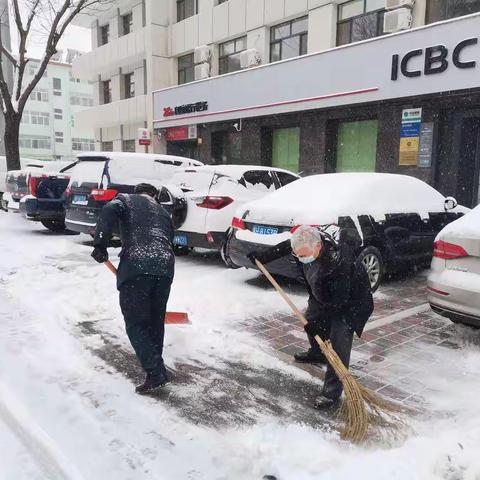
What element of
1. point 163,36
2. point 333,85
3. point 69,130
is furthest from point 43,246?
point 69,130

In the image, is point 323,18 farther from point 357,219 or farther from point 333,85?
point 357,219

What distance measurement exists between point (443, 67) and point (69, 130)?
185 ft

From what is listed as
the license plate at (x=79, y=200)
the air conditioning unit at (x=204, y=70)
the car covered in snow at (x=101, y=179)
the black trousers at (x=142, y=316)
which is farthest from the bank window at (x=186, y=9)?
the black trousers at (x=142, y=316)

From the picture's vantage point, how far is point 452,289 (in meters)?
4.10

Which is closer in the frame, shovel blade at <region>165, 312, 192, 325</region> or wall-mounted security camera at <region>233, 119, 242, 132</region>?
shovel blade at <region>165, 312, 192, 325</region>

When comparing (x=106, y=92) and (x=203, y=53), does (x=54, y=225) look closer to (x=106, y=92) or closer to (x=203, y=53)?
(x=203, y=53)

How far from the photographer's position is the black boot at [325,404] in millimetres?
3178

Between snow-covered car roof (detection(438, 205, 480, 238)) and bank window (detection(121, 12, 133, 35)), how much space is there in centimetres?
2261

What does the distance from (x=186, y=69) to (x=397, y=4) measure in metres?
10.7

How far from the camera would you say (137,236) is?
343 cm

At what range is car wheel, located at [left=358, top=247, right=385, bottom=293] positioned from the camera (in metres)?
5.67

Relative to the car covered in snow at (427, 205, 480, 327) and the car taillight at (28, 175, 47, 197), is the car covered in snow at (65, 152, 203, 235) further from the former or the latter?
the car covered in snow at (427, 205, 480, 327)

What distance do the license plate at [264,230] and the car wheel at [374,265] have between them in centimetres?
114

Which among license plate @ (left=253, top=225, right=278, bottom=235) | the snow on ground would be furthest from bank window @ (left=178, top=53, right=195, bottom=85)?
the snow on ground
